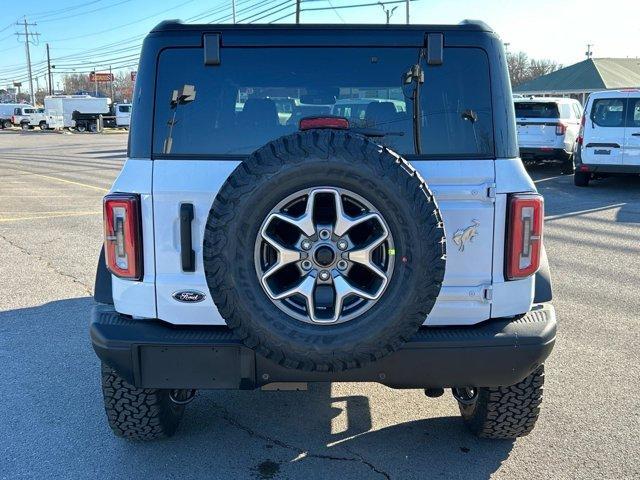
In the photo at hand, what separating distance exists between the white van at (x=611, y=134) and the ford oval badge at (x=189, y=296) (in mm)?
12151

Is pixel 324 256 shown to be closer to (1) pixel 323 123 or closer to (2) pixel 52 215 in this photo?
(1) pixel 323 123

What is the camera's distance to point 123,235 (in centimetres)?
273

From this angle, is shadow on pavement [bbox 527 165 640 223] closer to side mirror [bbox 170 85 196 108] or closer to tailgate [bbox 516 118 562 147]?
tailgate [bbox 516 118 562 147]

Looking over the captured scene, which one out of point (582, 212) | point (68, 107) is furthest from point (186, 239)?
point (68, 107)

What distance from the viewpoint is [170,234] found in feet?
8.92

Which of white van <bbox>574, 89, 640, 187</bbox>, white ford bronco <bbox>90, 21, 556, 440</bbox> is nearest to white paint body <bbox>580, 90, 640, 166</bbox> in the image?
white van <bbox>574, 89, 640, 187</bbox>

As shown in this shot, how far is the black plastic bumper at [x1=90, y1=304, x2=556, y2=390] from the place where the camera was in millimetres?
2648

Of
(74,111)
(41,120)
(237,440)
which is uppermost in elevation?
(74,111)

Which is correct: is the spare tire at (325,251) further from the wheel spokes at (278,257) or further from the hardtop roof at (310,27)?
the hardtop roof at (310,27)

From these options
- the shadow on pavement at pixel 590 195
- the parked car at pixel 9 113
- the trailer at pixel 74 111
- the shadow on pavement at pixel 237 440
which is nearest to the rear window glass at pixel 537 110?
the shadow on pavement at pixel 590 195

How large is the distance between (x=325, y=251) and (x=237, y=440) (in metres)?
1.46

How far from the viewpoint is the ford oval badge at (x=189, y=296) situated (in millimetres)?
2729

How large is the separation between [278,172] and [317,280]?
0.46 meters

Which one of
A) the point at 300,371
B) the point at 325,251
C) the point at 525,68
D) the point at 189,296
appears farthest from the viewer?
the point at 525,68
